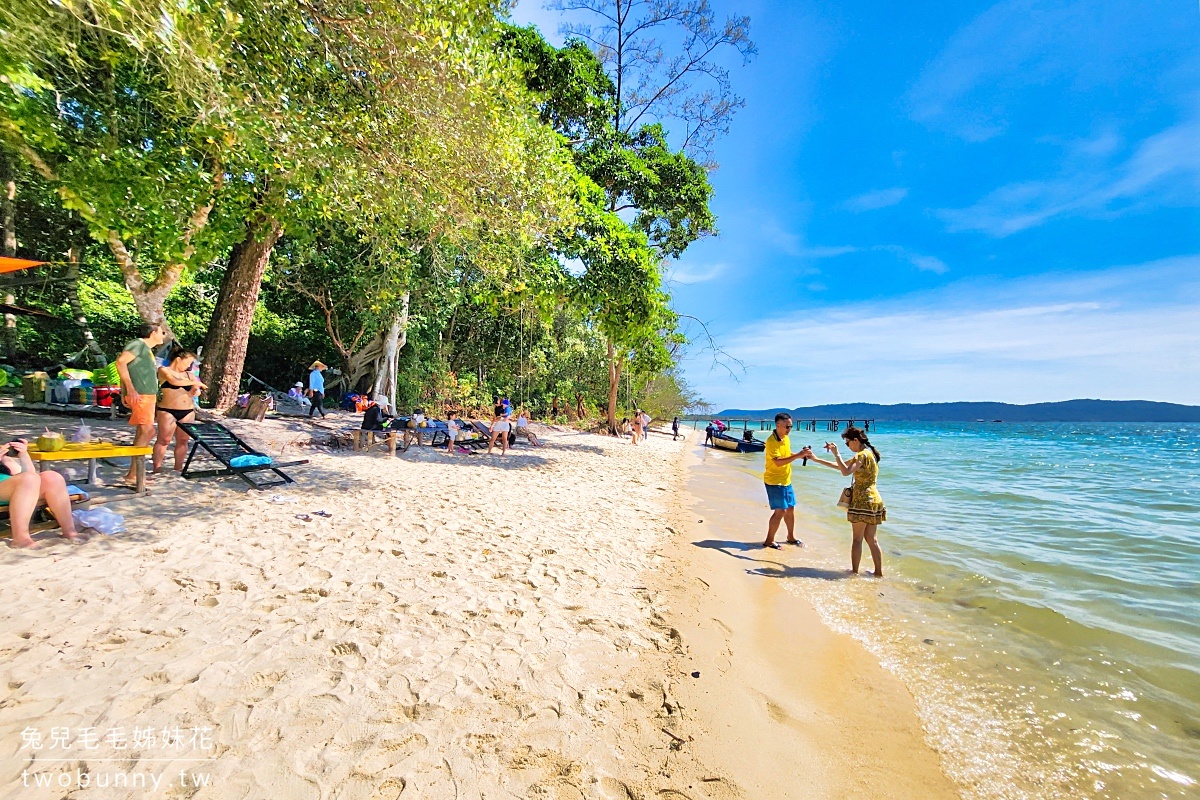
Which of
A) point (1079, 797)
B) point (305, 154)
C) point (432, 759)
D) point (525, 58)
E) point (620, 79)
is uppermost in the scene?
point (620, 79)

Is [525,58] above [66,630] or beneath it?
above

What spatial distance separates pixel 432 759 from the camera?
7.41ft

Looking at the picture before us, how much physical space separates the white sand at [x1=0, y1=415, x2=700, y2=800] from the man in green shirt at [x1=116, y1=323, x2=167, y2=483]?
1128 mm

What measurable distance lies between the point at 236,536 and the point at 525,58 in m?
16.6

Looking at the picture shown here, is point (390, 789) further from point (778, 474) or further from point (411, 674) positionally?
point (778, 474)

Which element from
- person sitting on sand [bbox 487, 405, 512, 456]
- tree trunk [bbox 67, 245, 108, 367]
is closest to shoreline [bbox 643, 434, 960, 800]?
person sitting on sand [bbox 487, 405, 512, 456]

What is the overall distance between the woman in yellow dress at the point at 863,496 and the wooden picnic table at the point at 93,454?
7.36m

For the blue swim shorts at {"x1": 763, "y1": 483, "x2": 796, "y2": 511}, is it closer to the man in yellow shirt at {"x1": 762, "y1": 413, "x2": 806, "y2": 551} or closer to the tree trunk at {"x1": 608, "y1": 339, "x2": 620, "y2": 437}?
the man in yellow shirt at {"x1": 762, "y1": 413, "x2": 806, "y2": 551}

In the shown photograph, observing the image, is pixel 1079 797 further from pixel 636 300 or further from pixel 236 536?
pixel 636 300

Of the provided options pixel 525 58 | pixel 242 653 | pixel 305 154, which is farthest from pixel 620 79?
pixel 242 653

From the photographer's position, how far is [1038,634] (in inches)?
174

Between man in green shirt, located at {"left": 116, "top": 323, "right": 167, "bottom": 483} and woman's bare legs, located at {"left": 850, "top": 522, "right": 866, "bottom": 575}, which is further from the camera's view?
man in green shirt, located at {"left": 116, "top": 323, "right": 167, "bottom": 483}

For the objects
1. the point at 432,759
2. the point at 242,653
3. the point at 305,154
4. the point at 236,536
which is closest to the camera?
the point at 432,759

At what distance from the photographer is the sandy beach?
217cm
